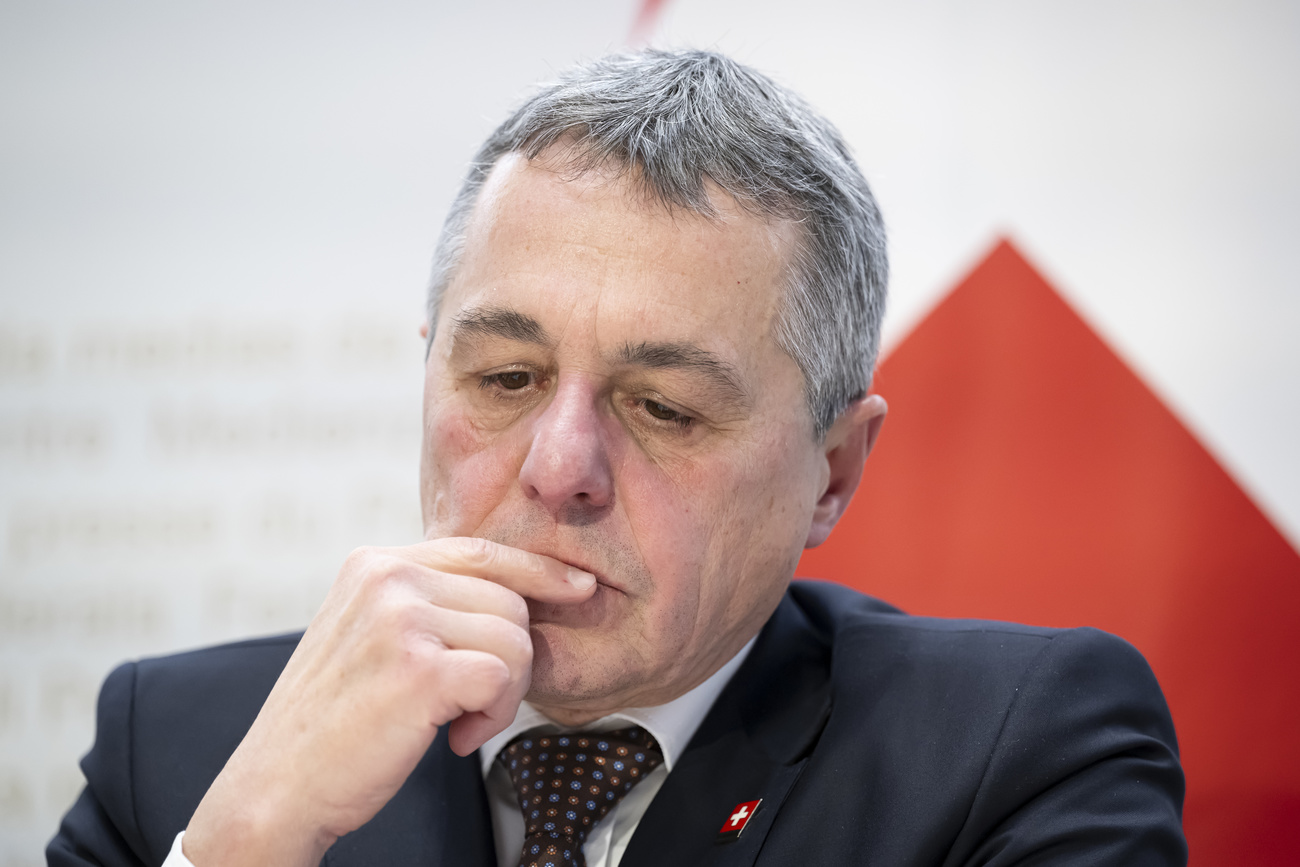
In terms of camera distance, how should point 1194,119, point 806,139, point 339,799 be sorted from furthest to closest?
point 1194,119
point 806,139
point 339,799

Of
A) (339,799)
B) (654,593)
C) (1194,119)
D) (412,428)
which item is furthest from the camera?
(412,428)

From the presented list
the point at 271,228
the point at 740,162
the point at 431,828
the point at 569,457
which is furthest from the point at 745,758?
the point at 271,228

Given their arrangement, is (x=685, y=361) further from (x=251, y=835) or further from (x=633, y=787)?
(x=251, y=835)

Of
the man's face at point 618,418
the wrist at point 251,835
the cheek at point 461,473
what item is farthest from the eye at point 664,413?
the wrist at point 251,835

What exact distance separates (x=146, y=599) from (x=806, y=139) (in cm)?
253

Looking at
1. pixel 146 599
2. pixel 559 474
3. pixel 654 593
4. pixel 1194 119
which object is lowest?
pixel 146 599

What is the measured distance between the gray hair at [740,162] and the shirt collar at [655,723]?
22.0 inches

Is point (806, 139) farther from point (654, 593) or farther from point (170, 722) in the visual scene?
point (170, 722)

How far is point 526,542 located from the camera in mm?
1481

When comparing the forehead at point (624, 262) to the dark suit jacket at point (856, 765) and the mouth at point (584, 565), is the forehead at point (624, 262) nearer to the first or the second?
the mouth at point (584, 565)

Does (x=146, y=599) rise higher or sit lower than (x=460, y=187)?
lower

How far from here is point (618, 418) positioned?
1.56 m

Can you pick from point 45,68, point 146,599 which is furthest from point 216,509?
point 45,68

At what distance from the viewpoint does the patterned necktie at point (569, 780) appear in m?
1.54
